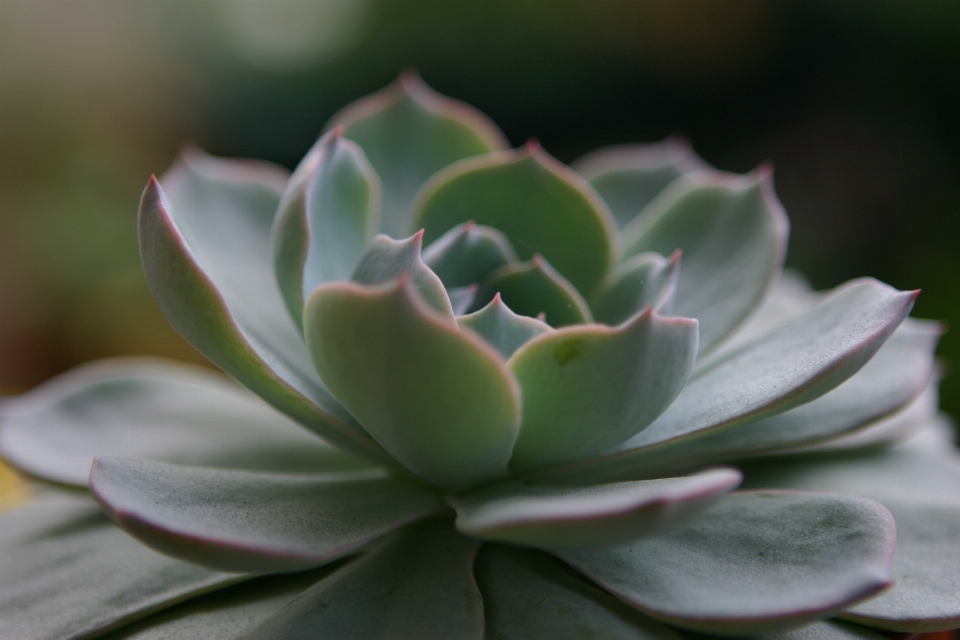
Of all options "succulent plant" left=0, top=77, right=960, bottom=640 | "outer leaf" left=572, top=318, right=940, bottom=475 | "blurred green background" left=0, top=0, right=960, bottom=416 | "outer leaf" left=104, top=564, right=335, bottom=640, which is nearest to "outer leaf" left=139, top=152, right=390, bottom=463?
"succulent plant" left=0, top=77, right=960, bottom=640

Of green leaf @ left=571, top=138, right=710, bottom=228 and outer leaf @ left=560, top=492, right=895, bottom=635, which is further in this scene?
green leaf @ left=571, top=138, right=710, bottom=228

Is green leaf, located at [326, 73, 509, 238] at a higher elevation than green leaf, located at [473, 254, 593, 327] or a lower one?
higher

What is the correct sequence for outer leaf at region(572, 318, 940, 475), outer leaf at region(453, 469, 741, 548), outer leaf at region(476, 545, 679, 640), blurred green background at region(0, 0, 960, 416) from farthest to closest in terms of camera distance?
1. blurred green background at region(0, 0, 960, 416)
2. outer leaf at region(572, 318, 940, 475)
3. outer leaf at region(476, 545, 679, 640)
4. outer leaf at region(453, 469, 741, 548)

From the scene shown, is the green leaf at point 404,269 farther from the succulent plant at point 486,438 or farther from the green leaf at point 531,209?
the green leaf at point 531,209

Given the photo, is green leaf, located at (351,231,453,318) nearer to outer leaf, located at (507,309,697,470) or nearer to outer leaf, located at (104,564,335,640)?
outer leaf, located at (507,309,697,470)

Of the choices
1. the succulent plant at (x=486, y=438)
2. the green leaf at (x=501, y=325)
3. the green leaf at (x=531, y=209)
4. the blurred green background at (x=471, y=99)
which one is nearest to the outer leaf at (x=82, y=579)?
the succulent plant at (x=486, y=438)

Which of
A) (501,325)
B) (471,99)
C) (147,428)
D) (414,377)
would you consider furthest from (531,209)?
(471,99)

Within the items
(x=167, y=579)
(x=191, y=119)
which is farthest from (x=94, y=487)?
(x=191, y=119)
